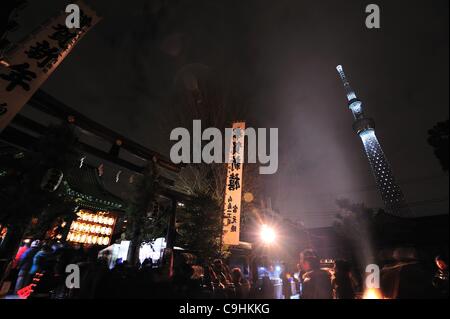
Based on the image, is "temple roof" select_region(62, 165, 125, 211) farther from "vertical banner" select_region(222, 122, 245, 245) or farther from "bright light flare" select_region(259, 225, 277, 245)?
"bright light flare" select_region(259, 225, 277, 245)

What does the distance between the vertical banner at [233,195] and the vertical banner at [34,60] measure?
1012 centimetres

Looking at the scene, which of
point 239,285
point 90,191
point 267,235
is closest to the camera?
point 239,285

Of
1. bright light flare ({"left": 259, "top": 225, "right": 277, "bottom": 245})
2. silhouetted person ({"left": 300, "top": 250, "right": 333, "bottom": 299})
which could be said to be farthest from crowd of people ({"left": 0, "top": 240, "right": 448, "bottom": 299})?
bright light flare ({"left": 259, "top": 225, "right": 277, "bottom": 245})

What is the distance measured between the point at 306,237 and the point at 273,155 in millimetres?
10400

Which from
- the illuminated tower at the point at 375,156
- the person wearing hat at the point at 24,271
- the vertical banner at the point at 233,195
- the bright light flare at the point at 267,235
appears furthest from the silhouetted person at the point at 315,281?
the illuminated tower at the point at 375,156

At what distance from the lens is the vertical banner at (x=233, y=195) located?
13.9 m

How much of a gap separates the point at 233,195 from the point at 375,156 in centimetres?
8562

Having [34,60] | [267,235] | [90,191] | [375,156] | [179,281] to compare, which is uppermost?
[375,156]

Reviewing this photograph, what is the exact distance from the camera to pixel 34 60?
8078 millimetres

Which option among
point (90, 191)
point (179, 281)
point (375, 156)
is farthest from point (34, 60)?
point (375, 156)

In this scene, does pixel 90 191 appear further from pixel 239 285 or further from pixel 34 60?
pixel 239 285

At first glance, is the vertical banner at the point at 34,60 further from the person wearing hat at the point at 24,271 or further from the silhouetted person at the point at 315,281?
the silhouetted person at the point at 315,281

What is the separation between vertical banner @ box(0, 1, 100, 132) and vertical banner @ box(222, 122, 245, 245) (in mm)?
10121
